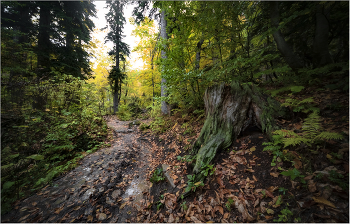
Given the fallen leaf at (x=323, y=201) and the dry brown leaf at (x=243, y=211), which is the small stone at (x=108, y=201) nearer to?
the dry brown leaf at (x=243, y=211)

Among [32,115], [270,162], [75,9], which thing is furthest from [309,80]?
[75,9]

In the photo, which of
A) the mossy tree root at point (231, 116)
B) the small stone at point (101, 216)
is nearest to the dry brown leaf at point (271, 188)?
the mossy tree root at point (231, 116)

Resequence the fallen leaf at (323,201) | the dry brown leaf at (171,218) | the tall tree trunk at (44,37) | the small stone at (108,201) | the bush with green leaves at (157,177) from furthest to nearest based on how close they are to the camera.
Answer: the tall tree trunk at (44,37), the bush with green leaves at (157,177), the small stone at (108,201), the dry brown leaf at (171,218), the fallen leaf at (323,201)

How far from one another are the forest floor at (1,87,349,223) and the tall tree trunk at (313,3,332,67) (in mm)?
1775

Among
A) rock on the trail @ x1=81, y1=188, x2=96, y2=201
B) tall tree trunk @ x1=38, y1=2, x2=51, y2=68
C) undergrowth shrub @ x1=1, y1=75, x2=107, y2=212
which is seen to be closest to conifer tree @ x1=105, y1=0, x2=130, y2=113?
tall tree trunk @ x1=38, y1=2, x2=51, y2=68

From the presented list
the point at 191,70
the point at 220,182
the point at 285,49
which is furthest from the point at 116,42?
the point at 220,182

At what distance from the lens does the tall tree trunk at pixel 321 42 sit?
3.92 meters

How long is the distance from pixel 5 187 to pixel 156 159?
147 inches

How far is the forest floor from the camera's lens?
1715 millimetres

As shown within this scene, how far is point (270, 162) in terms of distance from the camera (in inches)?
97.6

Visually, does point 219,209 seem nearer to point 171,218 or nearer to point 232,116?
point 171,218

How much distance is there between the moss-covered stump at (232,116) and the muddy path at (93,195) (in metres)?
1.93

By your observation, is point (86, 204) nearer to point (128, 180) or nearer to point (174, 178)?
point (128, 180)

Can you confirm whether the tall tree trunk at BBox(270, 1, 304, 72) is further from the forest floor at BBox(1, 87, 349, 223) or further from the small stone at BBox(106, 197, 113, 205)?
the small stone at BBox(106, 197, 113, 205)
